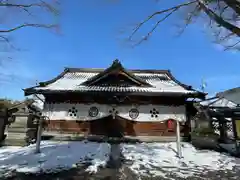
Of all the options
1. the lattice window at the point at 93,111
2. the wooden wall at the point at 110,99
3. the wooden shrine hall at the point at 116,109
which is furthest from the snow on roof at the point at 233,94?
the lattice window at the point at 93,111

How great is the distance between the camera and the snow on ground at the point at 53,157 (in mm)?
8078

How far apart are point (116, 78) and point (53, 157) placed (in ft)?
26.6

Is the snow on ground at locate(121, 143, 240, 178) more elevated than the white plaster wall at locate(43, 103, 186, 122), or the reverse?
the white plaster wall at locate(43, 103, 186, 122)

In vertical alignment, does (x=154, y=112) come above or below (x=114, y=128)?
above

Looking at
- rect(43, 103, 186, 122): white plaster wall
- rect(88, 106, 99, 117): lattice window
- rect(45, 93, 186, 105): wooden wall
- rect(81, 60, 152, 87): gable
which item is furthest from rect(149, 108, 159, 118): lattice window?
rect(88, 106, 99, 117): lattice window

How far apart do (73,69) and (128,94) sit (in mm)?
9702

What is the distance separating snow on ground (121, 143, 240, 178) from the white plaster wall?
6.10 ft

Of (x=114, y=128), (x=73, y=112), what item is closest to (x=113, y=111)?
(x=114, y=128)

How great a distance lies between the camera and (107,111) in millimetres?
12641

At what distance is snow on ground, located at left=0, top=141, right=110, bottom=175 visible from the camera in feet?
26.5

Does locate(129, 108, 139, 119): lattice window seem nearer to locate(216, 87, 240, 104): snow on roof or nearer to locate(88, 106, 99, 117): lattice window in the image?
locate(88, 106, 99, 117): lattice window

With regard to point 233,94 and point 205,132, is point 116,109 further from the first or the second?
point 233,94

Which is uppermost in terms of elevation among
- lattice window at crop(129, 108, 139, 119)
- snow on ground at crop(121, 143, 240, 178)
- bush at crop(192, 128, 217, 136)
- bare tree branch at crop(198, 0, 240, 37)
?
bare tree branch at crop(198, 0, 240, 37)

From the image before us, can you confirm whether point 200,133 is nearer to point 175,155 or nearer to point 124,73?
point 175,155
